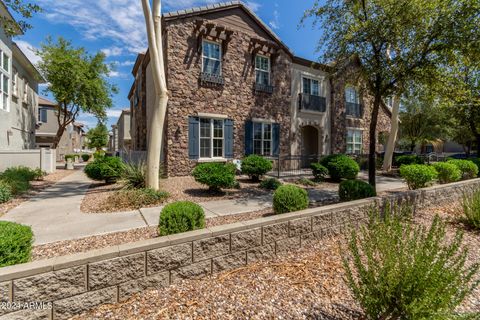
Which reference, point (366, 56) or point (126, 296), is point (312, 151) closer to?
point (366, 56)

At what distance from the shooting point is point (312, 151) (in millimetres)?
17484

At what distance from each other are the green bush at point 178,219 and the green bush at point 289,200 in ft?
6.01

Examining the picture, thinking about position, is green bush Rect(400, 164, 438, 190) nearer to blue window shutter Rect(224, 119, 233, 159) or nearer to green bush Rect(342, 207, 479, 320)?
green bush Rect(342, 207, 479, 320)

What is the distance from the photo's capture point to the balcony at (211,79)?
1128 cm

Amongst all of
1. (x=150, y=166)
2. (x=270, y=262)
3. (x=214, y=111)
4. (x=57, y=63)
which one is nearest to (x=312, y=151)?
(x=214, y=111)

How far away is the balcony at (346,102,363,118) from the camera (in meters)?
17.2

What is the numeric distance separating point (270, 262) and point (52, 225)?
4.43 m

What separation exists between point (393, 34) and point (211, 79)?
7.75 meters

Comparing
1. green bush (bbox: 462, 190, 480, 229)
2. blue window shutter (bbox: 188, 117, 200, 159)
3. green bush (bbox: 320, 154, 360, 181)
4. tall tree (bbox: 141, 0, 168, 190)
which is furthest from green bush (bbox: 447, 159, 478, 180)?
tall tree (bbox: 141, 0, 168, 190)

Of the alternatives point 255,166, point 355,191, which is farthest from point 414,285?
point 255,166

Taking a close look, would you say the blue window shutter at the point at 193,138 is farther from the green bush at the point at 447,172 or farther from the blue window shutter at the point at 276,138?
the green bush at the point at 447,172

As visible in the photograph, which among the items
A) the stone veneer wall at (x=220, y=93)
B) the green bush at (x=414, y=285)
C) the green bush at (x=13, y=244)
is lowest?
the green bush at (x=414, y=285)

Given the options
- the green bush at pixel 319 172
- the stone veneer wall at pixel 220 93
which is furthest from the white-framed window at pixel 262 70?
the green bush at pixel 319 172

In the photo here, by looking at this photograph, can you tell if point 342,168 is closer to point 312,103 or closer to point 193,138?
point 312,103
